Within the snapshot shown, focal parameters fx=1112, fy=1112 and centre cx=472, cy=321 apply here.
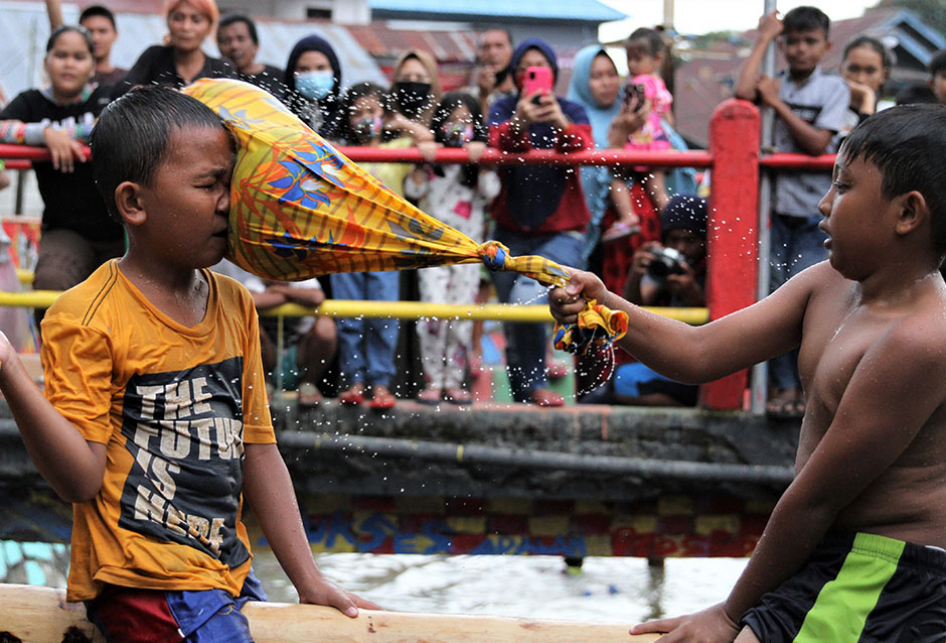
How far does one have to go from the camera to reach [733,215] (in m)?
4.26

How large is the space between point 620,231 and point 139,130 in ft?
9.03

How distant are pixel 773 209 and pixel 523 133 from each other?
3.44 feet

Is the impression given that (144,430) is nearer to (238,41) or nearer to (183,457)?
(183,457)

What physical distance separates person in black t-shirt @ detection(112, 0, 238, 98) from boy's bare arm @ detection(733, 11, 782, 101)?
6.80 feet

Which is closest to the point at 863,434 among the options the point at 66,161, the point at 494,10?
the point at 66,161

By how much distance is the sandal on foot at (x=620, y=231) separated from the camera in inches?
181

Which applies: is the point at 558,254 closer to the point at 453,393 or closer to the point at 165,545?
the point at 453,393

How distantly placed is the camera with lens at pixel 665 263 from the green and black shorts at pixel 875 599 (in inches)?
94.4

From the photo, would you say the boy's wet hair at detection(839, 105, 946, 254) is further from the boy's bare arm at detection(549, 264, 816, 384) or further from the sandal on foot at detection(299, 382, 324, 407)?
the sandal on foot at detection(299, 382, 324, 407)

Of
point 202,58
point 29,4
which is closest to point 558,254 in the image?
point 202,58

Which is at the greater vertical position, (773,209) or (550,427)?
(773,209)

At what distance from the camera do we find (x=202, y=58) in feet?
15.5

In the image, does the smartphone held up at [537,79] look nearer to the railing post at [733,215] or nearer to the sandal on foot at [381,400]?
the railing post at [733,215]

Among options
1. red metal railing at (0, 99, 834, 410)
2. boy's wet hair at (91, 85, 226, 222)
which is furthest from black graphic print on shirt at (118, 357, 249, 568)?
red metal railing at (0, 99, 834, 410)
